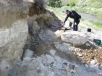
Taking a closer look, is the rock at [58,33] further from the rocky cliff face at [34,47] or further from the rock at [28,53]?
the rock at [28,53]

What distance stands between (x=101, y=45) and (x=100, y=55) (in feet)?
6.37

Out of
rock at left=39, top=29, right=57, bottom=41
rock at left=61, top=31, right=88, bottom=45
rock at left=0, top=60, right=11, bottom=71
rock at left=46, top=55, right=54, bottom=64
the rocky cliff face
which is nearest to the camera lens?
rock at left=0, top=60, right=11, bottom=71

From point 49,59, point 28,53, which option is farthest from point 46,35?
point 49,59

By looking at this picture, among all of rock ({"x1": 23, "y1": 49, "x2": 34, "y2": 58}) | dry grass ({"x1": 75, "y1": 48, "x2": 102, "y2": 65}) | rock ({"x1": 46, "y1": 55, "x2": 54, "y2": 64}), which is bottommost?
dry grass ({"x1": 75, "y1": 48, "x2": 102, "y2": 65})

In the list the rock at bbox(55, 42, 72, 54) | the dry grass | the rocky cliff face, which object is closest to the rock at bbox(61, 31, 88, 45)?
the rocky cliff face

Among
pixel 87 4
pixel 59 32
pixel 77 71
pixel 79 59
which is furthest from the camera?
pixel 87 4

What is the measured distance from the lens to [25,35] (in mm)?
13516

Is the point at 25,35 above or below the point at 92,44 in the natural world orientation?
above

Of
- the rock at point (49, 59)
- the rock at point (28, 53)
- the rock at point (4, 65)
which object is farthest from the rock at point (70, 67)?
the rock at point (4, 65)

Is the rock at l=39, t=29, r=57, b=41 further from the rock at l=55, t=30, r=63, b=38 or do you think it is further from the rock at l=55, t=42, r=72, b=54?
the rock at l=55, t=42, r=72, b=54

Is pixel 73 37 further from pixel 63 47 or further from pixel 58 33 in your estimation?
pixel 58 33

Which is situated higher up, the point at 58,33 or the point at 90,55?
the point at 58,33

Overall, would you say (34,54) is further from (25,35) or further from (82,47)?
(82,47)

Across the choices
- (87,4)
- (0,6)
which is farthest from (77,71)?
(87,4)
